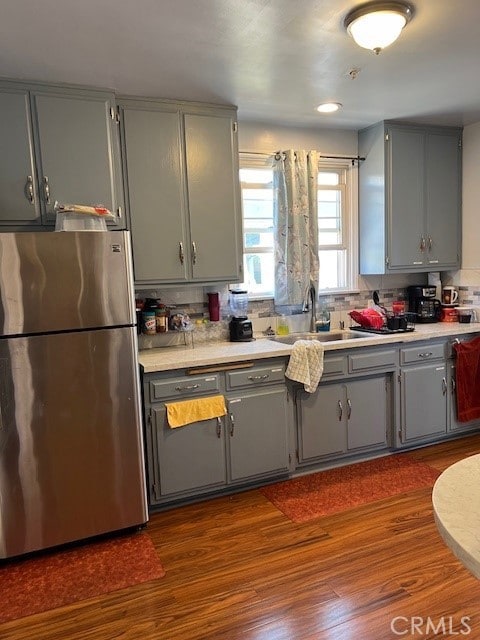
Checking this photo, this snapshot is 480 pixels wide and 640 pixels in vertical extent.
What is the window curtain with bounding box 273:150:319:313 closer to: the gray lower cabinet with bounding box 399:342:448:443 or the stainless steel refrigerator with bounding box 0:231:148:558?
the gray lower cabinet with bounding box 399:342:448:443

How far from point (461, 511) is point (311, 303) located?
2.77 m

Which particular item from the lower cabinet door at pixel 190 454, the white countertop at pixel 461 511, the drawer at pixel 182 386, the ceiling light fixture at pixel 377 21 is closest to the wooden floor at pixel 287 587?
the lower cabinet door at pixel 190 454

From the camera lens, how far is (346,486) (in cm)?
302

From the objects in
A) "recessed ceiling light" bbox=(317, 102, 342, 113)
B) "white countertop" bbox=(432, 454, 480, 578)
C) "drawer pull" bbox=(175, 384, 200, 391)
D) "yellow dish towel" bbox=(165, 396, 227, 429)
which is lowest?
"yellow dish towel" bbox=(165, 396, 227, 429)

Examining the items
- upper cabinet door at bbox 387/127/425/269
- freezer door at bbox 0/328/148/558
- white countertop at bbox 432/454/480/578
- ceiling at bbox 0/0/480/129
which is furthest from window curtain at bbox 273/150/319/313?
white countertop at bbox 432/454/480/578

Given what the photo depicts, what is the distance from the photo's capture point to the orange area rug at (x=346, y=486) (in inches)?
109

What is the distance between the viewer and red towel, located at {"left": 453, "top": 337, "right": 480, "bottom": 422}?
11.7 feet

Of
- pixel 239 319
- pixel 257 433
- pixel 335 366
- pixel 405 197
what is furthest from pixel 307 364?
pixel 405 197

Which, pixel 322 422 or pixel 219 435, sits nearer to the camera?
pixel 219 435

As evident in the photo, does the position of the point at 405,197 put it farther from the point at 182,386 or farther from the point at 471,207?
the point at 182,386

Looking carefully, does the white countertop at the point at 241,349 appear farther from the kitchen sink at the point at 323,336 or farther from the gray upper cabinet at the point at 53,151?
the gray upper cabinet at the point at 53,151

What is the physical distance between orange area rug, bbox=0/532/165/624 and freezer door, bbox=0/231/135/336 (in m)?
1.15

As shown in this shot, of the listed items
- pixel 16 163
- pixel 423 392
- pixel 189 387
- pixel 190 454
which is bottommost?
pixel 190 454

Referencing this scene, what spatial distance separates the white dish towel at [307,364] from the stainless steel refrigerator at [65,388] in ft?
3.27
